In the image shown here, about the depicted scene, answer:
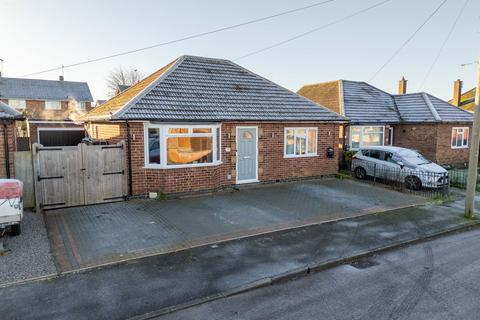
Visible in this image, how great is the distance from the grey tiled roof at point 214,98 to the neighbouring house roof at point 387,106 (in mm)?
5804

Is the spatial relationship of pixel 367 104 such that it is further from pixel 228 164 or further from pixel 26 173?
pixel 26 173

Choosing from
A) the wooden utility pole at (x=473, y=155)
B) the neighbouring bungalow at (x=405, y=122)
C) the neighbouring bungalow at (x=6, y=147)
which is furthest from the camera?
the neighbouring bungalow at (x=405, y=122)

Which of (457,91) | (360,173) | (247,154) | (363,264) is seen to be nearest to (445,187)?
(360,173)

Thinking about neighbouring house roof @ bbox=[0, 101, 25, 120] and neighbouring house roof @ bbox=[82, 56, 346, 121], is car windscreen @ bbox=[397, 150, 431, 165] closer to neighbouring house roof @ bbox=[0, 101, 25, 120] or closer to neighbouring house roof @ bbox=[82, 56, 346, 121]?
neighbouring house roof @ bbox=[82, 56, 346, 121]

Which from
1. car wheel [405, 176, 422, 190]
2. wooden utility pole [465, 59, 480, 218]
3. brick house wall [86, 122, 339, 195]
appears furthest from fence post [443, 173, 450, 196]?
brick house wall [86, 122, 339, 195]

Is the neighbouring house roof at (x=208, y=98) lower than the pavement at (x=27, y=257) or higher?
higher

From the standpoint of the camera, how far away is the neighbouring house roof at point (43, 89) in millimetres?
45219

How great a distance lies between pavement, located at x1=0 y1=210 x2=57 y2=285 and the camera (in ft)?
19.5

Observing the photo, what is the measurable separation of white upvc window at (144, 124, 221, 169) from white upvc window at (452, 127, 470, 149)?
53.9ft

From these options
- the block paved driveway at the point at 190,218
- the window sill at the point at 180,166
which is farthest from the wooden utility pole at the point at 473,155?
the window sill at the point at 180,166

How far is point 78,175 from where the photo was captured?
10453mm

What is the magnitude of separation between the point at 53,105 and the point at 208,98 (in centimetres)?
4257

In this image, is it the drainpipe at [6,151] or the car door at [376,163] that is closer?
the drainpipe at [6,151]

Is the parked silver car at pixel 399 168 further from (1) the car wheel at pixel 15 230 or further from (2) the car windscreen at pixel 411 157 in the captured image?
(1) the car wheel at pixel 15 230
